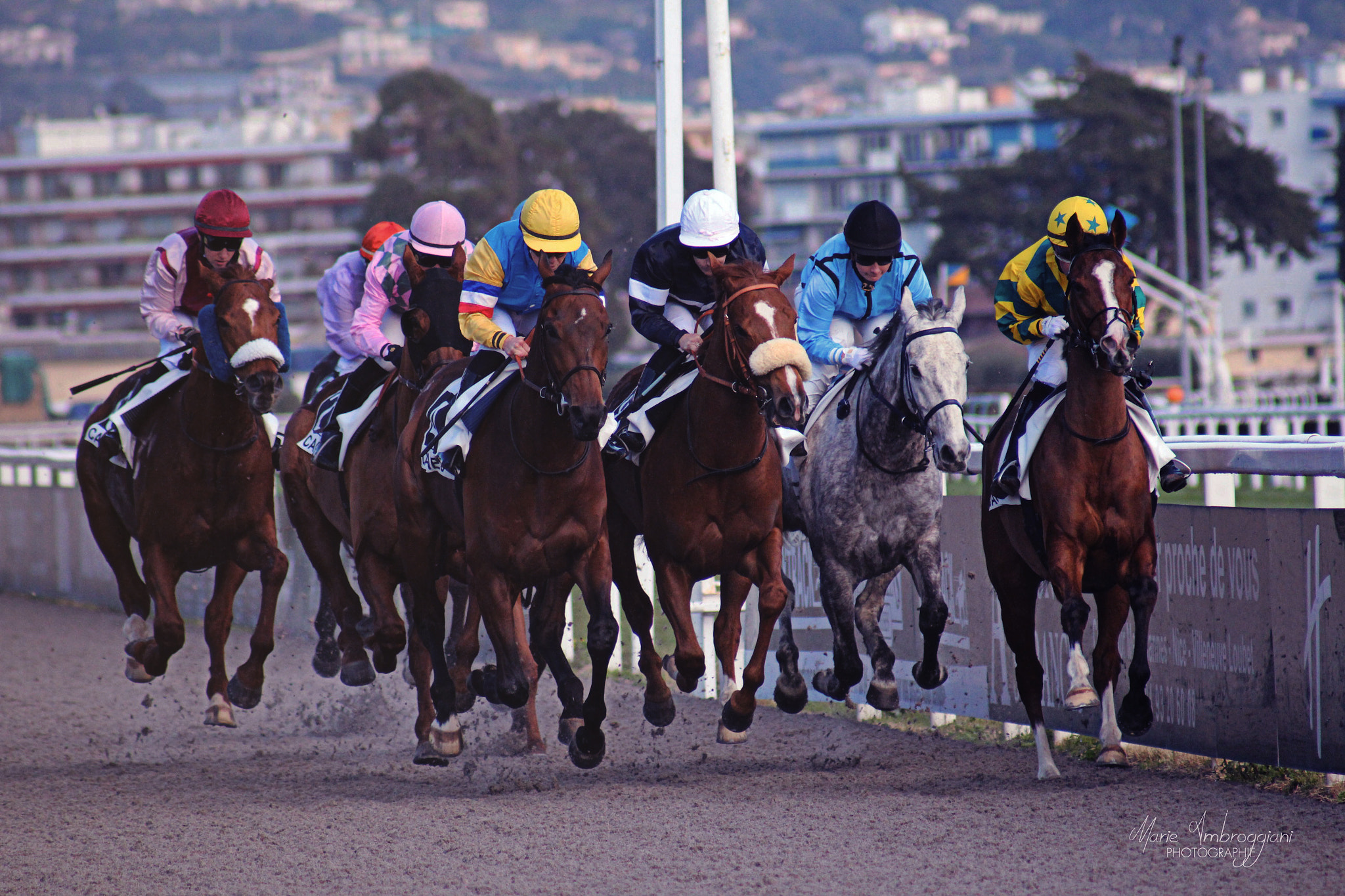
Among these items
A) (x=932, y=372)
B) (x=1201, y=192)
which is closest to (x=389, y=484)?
(x=932, y=372)

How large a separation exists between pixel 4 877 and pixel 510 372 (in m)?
2.88

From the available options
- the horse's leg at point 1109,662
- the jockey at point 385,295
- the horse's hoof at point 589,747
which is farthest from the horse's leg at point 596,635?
the jockey at point 385,295

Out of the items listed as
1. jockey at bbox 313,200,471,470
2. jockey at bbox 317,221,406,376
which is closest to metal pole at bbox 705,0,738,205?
jockey at bbox 313,200,471,470

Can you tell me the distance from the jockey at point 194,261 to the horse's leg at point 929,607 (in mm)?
3452

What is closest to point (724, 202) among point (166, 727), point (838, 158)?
point (166, 727)

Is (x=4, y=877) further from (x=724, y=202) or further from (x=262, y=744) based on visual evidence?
(x=724, y=202)

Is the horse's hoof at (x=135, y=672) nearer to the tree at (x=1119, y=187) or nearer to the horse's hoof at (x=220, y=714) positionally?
the horse's hoof at (x=220, y=714)

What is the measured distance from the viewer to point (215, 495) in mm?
8375

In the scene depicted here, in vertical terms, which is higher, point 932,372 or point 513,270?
point 513,270

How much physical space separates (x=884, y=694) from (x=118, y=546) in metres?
4.34

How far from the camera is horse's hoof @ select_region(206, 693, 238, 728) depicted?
8.38 m

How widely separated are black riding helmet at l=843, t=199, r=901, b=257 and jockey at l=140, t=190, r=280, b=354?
289 centimetres

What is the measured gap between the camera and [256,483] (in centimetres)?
846

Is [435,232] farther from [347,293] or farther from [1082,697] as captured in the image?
[1082,697]
